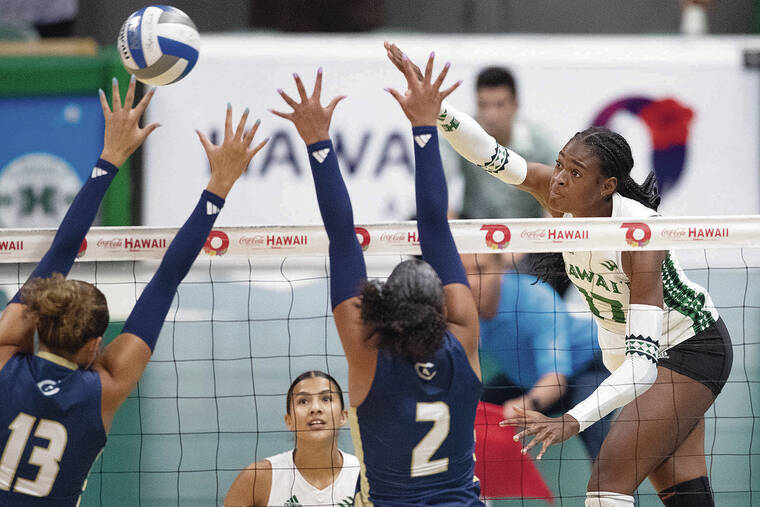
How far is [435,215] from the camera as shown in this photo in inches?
135

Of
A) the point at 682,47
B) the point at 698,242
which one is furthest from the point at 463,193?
the point at 698,242

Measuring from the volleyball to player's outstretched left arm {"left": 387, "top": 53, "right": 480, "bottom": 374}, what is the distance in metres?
1.23

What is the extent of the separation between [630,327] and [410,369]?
1272mm

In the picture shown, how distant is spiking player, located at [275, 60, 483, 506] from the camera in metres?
3.14

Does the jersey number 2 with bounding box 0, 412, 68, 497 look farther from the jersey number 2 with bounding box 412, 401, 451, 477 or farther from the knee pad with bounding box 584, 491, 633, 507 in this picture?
the knee pad with bounding box 584, 491, 633, 507

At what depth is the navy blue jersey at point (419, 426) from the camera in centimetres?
317

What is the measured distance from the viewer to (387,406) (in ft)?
10.4

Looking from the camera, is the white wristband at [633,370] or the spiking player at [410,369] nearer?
the spiking player at [410,369]

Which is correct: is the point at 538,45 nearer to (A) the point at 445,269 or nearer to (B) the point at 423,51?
(B) the point at 423,51

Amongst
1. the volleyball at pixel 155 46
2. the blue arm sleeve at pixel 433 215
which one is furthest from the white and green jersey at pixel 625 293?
the volleyball at pixel 155 46

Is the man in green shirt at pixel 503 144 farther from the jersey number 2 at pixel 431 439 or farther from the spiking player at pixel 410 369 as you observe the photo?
the jersey number 2 at pixel 431 439

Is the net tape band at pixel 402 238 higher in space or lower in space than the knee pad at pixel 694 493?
higher

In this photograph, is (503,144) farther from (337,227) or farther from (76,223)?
(76,223)

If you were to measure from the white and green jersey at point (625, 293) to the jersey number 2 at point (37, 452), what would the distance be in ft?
7.93
